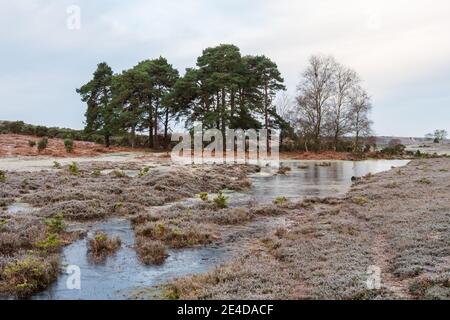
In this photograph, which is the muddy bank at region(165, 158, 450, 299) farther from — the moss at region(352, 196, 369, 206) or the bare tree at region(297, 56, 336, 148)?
the bare tree at region(297, 56, 336, 148)

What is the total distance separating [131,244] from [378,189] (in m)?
13.1

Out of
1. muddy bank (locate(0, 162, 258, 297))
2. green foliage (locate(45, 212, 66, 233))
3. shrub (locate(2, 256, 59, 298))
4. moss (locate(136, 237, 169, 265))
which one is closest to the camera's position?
shrub (locate(2, 256, 59, 298))

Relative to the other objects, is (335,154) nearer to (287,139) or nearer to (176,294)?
(287,139)

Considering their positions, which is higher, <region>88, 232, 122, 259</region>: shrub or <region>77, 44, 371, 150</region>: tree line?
<region>77, 44, 371, 150</region>: tree line

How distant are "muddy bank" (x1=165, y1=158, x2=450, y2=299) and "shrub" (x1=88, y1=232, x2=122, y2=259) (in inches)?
105

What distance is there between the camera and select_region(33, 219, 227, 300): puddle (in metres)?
7.16

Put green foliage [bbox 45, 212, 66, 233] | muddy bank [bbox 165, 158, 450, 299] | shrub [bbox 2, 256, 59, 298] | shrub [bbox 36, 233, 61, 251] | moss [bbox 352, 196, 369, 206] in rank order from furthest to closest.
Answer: moss [bbox 352, 196, 369, 206] → green foliage [bbox 45, 212, 66, 233] → shrub [bbox 36, 233, 61, 251] → shrub [bbox 2, 256, 59, 298] → muddy bank [bbox 165, 158, 450, 299]

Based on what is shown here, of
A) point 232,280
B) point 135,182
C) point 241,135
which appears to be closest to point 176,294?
point 232,280

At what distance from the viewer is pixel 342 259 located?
8.66 m

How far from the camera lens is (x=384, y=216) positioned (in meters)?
13.3

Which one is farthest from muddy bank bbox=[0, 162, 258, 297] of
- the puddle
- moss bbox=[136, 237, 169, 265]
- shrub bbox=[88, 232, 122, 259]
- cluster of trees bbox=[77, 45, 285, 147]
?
cluster of trees bbox=[77, 45, 285, 147]

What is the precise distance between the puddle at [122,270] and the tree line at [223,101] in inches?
1467

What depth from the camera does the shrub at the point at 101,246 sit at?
9.50m

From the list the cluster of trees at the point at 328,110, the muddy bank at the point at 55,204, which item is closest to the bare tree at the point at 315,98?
the cluster of trees at the point at 328,110
